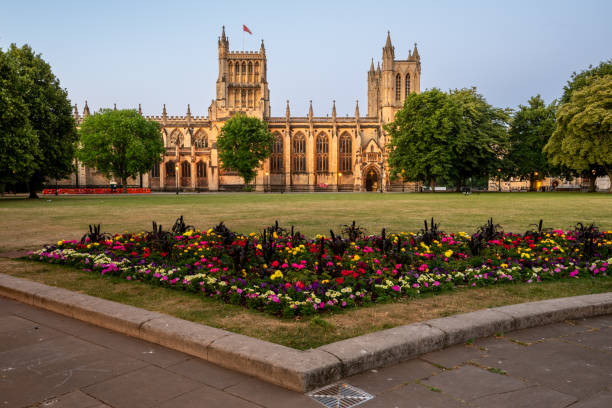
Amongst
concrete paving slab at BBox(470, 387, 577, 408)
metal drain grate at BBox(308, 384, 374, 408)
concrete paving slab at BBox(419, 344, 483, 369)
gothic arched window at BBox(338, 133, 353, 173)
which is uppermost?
gothic arched window at BBox(338, 133, 353, 173)

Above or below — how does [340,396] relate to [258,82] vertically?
below

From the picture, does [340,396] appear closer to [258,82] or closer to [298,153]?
[298,153]

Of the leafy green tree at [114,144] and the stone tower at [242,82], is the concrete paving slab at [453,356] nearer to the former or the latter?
the leafy green tree at [114,144]

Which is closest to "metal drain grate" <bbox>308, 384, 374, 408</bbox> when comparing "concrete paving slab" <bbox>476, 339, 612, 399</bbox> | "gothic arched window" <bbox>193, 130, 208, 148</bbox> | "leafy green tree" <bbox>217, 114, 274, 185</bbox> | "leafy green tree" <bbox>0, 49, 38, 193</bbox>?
"concrete paving slab" <bbox>476, 339, 612, 399</bbox>

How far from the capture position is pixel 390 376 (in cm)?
332

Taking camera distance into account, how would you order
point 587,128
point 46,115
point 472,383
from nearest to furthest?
point 472,383
point 46,115
point 587,128

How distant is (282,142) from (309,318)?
245ft

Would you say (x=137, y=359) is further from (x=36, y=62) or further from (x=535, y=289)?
(x=36, y=62)

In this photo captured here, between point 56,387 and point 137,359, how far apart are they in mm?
674

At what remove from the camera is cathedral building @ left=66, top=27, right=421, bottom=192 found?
241 feet

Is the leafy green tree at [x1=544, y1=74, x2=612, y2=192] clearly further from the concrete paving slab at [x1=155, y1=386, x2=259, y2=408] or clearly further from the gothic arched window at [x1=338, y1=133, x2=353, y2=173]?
the concrete paving slab at [x1=155, y1=386, x2=259, y2=408]

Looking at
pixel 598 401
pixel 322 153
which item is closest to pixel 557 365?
pixel 598 401

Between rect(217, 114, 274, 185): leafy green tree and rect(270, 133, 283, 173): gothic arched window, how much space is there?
48.4 feet

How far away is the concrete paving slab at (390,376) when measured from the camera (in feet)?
10.3
